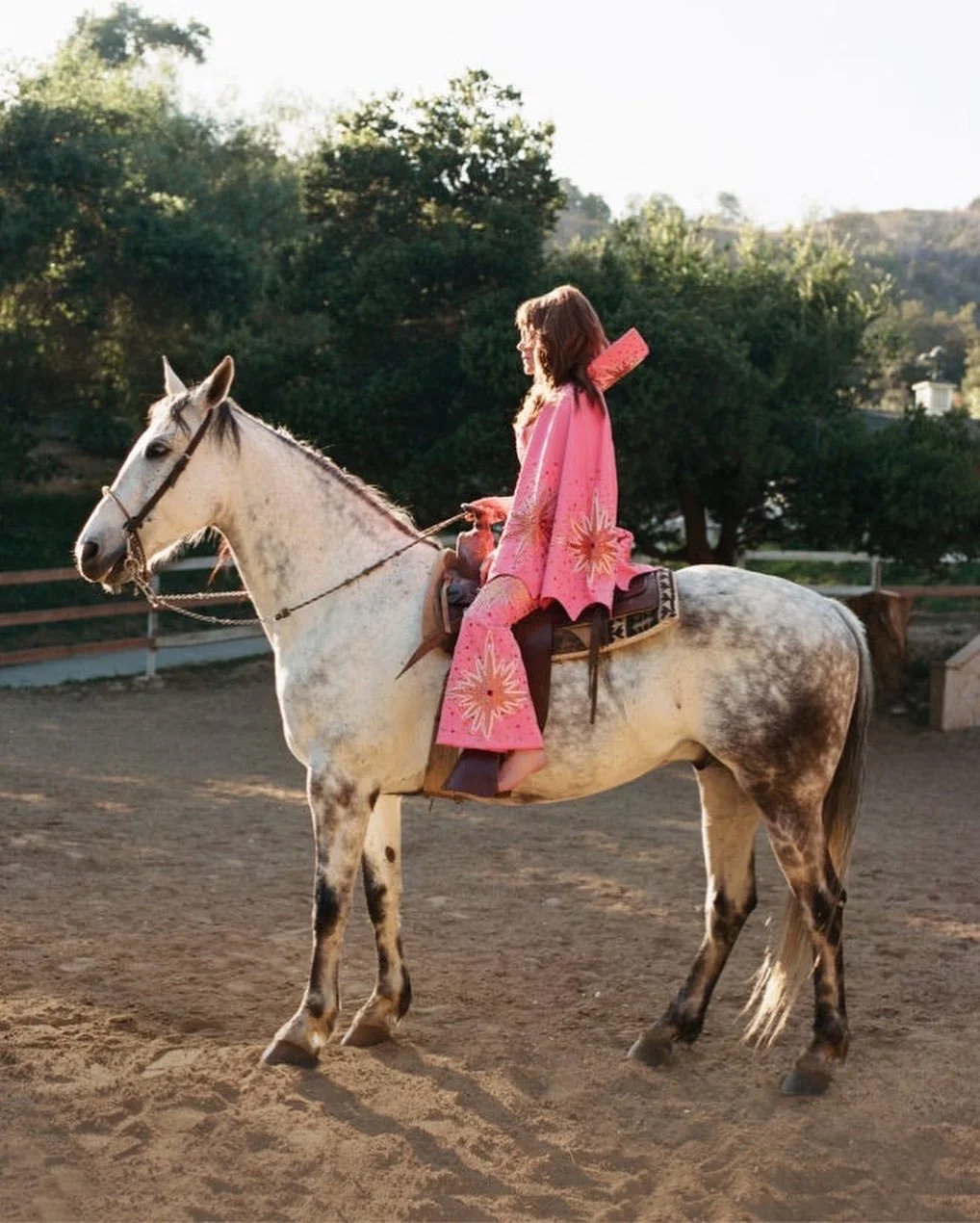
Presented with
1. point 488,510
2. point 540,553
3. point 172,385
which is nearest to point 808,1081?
point 540,553

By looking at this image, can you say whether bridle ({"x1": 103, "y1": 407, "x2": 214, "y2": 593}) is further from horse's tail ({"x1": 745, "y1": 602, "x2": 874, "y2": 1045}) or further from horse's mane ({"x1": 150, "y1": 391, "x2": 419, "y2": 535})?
horse's tail ({"x1": 745, "y1": 602, "x2": 874, "y2": 1045})

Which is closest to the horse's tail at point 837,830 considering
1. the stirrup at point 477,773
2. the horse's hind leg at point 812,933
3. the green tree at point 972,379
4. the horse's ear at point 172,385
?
the horse's hind leg at point 812,933

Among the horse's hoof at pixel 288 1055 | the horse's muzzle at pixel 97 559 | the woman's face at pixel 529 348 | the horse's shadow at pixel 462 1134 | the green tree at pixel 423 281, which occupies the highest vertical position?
the green tree at pixel 423 281

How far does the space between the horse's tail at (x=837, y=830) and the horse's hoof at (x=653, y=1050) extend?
0.93 ft

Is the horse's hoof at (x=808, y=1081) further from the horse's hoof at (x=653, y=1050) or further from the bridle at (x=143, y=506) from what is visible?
the bridle at (x=143, y=506)

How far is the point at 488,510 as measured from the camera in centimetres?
478

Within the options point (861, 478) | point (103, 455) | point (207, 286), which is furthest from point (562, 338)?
point (103, 455)

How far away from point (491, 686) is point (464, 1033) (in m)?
1.37

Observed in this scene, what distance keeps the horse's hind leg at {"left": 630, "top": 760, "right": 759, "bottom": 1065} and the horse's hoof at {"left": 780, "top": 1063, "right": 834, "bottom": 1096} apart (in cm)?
44

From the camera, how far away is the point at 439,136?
1313cm

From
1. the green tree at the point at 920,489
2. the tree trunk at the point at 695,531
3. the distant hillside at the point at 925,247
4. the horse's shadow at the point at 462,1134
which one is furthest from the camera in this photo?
the distant hillside at the point at 925,247

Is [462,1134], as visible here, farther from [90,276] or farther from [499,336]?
[90,276]

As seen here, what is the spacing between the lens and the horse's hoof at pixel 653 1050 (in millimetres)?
4566

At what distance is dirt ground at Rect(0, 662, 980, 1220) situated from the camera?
3.63 m
